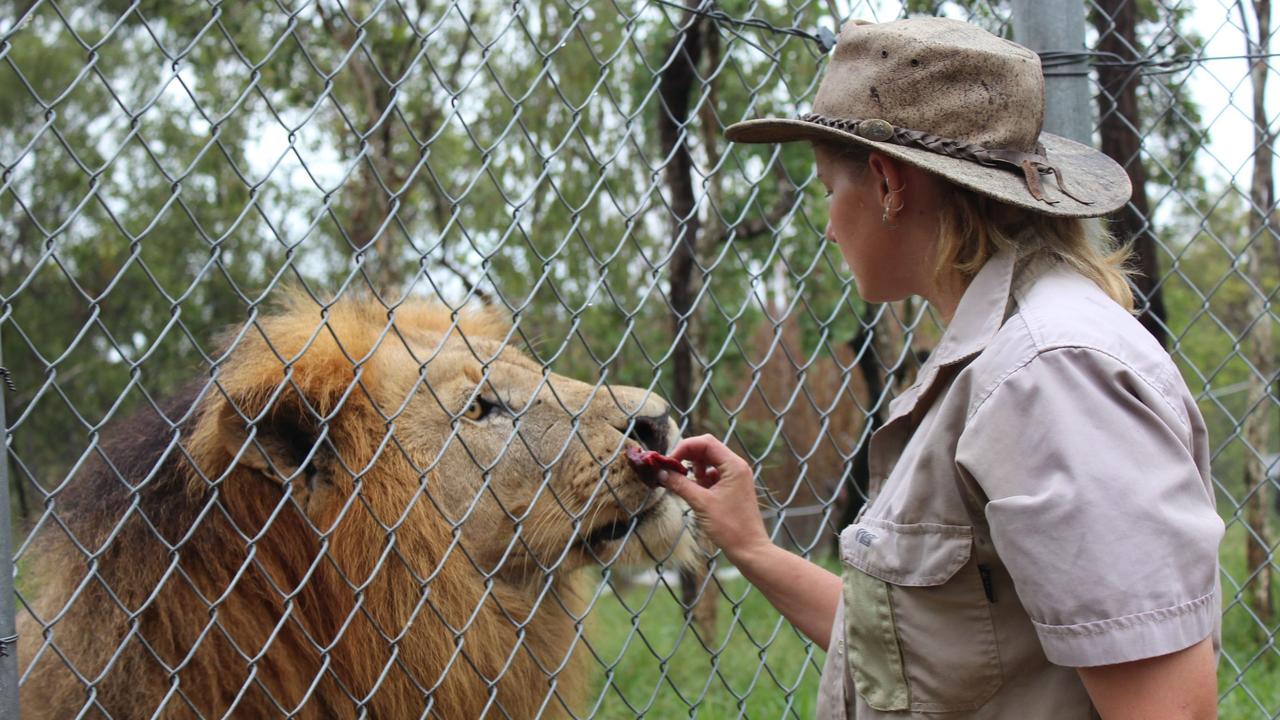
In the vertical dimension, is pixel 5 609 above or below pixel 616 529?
below

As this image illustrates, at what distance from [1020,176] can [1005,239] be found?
10 centimetres

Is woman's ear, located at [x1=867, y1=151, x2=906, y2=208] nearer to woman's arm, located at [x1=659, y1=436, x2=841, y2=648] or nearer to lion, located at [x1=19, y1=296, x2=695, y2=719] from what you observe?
woman's arm, located at [x1=659, y1=436, x2=841, y2=648]

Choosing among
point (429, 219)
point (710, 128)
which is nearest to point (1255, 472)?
point (710, 128)

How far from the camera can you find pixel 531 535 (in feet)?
9.29

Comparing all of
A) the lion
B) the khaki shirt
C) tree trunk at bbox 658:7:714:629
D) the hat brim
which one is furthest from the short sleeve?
tree trunk at bbox 658:7:714:629

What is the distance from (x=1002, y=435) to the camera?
1.55 m

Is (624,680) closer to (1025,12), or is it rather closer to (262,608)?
(262,608)

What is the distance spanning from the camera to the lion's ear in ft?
7.96

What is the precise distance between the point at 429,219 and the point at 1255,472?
7852 millimetres

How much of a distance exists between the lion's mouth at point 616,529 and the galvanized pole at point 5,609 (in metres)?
1.38

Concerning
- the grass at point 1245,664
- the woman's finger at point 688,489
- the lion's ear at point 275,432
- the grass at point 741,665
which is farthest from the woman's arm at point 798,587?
the grass at point 1245,664

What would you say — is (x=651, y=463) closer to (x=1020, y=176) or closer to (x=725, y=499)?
(x=725, y=499)

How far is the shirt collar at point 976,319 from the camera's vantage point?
174 cm

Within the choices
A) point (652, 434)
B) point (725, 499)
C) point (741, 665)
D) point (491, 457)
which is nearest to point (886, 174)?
point (725, 499)
